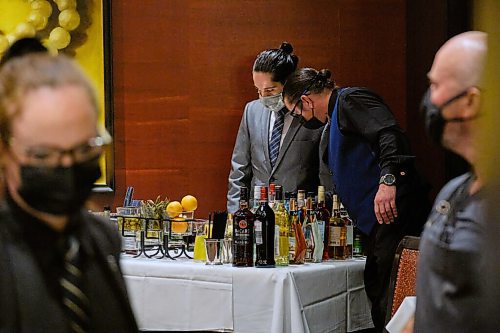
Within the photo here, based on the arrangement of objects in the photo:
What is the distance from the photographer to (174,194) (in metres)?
4.59

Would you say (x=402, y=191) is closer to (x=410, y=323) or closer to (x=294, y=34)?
(x=294, y=34)

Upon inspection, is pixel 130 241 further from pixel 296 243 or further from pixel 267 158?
pixel 267 158

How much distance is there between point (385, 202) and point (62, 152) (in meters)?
2.44

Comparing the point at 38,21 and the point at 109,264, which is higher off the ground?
the point at 38,21

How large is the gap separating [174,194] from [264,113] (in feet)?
2.76

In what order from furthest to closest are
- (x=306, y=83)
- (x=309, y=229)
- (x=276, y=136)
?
(x=276, y=136) < (x=306, y=83) < (x=309, y=229)

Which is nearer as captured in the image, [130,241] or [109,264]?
[109,264]

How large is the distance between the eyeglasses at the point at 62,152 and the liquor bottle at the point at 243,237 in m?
2.04

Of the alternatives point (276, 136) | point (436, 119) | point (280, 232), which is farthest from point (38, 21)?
point (276, 136)

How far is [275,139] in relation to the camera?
13.0ft

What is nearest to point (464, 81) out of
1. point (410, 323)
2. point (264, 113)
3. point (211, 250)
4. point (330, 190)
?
point (410, 323)

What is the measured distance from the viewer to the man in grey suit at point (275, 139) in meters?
3.86

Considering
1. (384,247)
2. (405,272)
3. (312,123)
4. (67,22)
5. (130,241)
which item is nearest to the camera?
(67,22)

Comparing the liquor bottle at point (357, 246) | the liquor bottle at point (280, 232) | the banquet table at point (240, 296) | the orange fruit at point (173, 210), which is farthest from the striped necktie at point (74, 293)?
the liquor bottle at point (357, 246)
